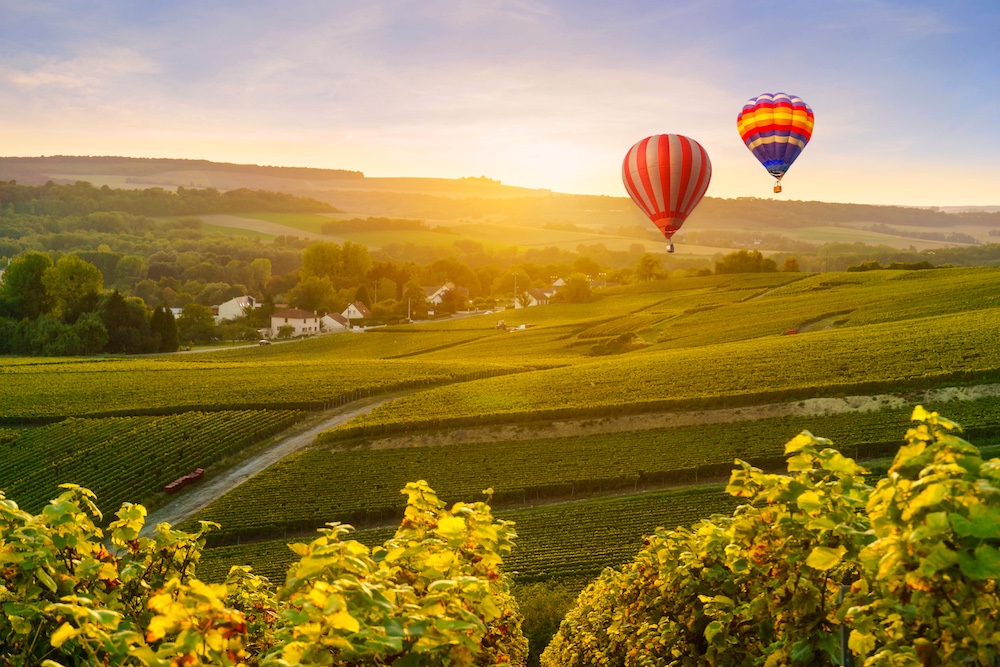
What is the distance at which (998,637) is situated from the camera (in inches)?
149

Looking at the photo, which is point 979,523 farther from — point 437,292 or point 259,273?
point 259,273

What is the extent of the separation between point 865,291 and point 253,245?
484ft

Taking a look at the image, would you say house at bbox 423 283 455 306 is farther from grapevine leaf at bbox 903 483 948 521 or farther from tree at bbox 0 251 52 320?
grapevine leaf at bbox 903 483 948 521

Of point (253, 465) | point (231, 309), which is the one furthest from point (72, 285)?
point (253, 465)

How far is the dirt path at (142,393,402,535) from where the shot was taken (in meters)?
35.6

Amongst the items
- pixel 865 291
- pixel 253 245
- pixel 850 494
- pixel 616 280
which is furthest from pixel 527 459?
pixel 253 245

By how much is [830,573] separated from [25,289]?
11377cm

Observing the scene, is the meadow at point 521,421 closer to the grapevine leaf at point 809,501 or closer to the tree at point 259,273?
the grapevine leaf at point 809,501

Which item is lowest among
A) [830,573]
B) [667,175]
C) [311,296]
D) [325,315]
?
[325,315]

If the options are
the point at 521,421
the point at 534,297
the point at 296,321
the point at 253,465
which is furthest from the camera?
the point at 534,297

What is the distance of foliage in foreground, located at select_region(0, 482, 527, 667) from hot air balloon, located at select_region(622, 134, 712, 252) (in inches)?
1530

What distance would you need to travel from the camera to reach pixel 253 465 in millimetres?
41688

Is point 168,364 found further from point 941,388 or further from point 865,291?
point 865,291

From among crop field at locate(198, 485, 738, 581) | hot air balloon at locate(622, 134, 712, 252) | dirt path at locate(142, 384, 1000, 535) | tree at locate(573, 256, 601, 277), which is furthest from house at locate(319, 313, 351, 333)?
crop field at locate(198, 485, 738, 581)
